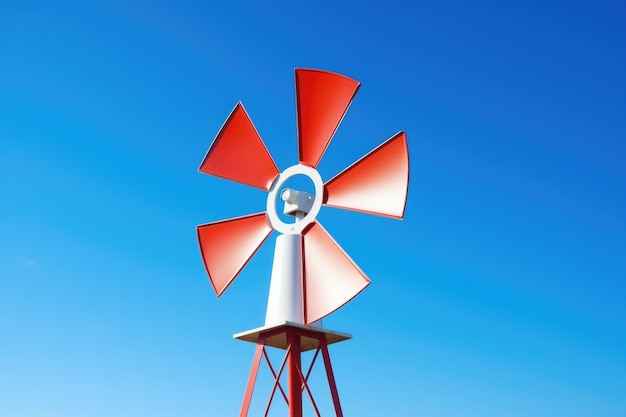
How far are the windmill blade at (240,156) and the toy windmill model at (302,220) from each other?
2cm

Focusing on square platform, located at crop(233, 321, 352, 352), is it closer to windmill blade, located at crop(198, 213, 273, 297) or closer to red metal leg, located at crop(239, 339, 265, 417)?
red metal leg, located at crop(239, 339, 265, 417)

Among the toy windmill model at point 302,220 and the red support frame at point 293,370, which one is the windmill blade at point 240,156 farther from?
the red support frame at point 293,370

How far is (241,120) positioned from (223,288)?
3368mm

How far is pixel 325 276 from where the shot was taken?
14305 millimetres

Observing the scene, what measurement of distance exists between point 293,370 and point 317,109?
476 centimetres

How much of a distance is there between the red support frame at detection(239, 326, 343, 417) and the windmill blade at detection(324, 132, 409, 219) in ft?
7.79

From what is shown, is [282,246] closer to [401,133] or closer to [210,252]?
[210,252]

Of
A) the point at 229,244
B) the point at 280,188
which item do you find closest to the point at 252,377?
the point at 229,244

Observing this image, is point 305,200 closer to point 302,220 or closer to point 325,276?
point 302,220

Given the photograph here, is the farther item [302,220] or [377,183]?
[302,220]

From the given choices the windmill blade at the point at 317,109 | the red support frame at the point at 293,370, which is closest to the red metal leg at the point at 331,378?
the red support frame at the point at 293,370

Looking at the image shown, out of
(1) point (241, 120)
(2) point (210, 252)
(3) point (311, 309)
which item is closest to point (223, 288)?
(2) point (210, 252)

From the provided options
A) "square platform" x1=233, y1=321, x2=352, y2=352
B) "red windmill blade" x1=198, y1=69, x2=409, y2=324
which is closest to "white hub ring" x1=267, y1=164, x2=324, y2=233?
"red windmill blade" x1=198, y1=69, x2=409, y2=324

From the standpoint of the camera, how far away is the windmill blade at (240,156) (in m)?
16.2
